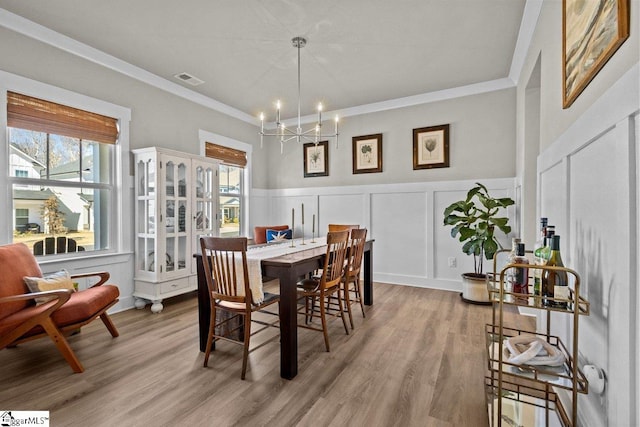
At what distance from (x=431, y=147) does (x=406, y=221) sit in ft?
3.59

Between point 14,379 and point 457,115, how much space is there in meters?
5.02

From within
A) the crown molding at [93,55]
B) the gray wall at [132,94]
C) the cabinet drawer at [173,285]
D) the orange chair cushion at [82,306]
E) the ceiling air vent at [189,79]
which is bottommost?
the cabinet drawer at [173,285]

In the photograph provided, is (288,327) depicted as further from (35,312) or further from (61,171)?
(61,171)

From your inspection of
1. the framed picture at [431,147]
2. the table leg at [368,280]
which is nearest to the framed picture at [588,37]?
the table leg at [368,280]

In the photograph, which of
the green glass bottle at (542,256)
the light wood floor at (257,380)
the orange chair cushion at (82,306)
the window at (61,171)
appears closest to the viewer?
the green glass bottle at (542,256)

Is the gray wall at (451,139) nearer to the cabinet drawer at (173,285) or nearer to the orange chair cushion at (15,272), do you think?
the cabinet drawer at (173,285)

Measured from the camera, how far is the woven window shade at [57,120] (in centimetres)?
269

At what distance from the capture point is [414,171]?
4512mm

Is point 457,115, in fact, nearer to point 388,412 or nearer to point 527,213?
point 527,213

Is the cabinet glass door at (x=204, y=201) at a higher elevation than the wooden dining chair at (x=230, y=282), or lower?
higher

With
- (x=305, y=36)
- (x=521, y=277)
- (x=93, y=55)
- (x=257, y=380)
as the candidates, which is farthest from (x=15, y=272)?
(x=521, y=277)

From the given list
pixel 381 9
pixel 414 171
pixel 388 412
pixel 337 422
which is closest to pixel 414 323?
pixel 388 412

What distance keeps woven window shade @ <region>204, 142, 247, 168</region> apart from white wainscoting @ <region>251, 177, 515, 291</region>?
1.08 meters

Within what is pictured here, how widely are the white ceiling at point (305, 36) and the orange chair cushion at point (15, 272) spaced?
1920 millimetres
